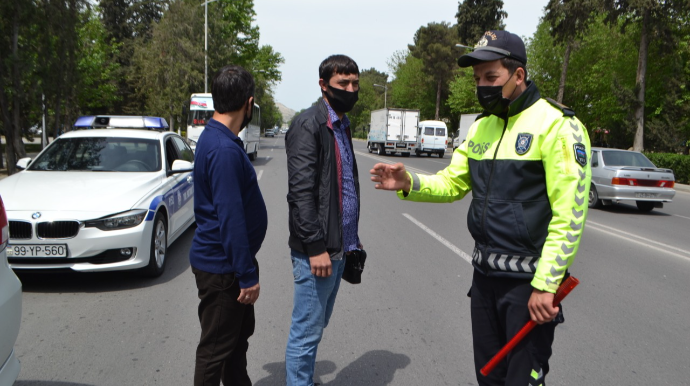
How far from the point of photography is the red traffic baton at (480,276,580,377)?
204cm

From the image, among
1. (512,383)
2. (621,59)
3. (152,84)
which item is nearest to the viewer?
(512,383)

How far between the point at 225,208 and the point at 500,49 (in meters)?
1.41

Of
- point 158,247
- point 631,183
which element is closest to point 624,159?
point 631,183

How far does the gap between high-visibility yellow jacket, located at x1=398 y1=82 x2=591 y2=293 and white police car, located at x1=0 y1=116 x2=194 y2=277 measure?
3.72 meters

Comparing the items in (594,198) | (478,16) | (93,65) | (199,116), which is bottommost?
(594,198)

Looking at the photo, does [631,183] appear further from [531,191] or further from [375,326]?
[531,191]

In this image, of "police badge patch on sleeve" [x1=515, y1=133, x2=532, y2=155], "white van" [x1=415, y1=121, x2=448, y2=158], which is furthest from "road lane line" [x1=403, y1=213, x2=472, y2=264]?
"white van" [x1=415, y1=121, x2=448, y2=158]

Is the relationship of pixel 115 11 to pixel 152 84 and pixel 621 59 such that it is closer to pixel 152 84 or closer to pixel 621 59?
pixel 152 84

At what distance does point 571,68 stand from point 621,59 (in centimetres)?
545

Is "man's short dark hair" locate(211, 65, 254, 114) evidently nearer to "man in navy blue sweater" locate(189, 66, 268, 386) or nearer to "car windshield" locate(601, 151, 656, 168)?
"man in navy blue sweater" locate(189, 66, 268, 386)

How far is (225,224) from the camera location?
7.87 feet

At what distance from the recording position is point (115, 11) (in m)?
48.9

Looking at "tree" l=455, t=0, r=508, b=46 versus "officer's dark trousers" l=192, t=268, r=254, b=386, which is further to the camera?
"tree" l=455, t=0, r=508, b=46

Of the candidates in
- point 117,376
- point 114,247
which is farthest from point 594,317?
point 114,247
